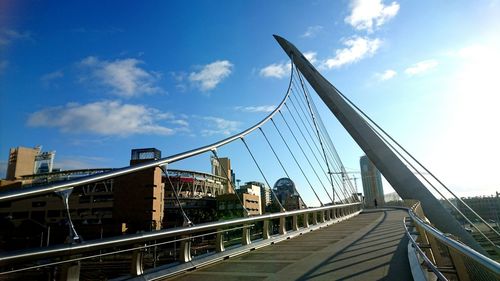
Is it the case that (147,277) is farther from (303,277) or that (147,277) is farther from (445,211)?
(445,211)

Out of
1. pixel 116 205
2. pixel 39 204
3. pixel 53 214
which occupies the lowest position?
pixel 116 205

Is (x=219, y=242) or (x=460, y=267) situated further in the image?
(x=219, y=242)

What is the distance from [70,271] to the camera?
3631 mm

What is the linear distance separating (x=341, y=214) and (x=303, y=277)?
671 inches

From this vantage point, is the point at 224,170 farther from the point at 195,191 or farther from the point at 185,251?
the point at 195,191

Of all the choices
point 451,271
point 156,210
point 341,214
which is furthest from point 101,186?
point 451,271

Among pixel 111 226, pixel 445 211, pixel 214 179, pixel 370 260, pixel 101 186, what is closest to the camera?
pixel 370 260

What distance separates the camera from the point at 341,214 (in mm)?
21078

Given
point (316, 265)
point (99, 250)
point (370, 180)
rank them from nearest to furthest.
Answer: point (99, 250) < point (316, 265) < point (370, 180)

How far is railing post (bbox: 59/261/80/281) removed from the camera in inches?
141

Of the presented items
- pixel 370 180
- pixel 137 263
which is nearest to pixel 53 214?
pixel 370 180

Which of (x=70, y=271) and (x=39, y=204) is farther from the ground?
(x=39, y=204)

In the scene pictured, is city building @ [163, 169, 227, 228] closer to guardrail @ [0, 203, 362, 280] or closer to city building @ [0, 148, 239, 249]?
city building @ [0, 148, 239, 249]

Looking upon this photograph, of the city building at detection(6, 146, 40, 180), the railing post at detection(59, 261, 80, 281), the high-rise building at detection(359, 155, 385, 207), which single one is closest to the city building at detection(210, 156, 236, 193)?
the railing post at detection(59, 261, 80, 281)
